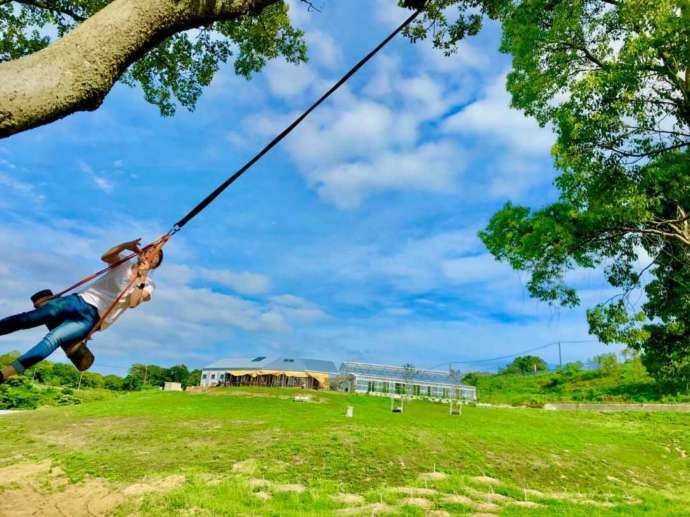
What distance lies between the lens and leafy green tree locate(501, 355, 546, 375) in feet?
157

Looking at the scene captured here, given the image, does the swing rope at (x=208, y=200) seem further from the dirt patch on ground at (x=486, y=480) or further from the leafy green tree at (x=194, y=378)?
the leafy green tree at (x=194, y=378)

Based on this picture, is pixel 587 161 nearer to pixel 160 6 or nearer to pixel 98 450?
pixel 160 6

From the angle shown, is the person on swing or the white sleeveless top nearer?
the person on swing

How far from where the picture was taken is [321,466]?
10148 mm

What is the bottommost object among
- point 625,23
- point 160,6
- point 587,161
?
point 160,6

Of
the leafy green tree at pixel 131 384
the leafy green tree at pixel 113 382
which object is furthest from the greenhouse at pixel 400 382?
the leafy green tree at pixel 113 382

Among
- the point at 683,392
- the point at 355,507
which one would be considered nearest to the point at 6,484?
the point at 355,507

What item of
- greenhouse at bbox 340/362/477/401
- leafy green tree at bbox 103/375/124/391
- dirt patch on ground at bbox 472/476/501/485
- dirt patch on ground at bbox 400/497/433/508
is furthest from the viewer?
leafy green tree at bbox 103/375/124/391

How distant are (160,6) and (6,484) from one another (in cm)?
985

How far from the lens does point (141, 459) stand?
10516 millimetres

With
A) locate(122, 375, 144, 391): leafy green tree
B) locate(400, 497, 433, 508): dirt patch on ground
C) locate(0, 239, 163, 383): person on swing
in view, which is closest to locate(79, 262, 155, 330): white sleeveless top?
locate(0, 239, 163, 383): person on swing

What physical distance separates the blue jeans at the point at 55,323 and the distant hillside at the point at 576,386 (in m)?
29.2

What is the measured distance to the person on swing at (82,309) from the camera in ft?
13.6

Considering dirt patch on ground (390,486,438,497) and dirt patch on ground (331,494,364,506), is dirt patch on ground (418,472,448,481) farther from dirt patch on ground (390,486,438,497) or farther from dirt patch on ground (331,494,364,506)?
dirt patch on ground (331,494,364,506)
